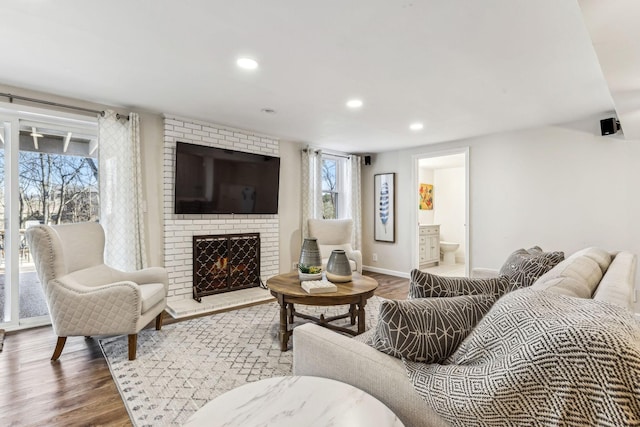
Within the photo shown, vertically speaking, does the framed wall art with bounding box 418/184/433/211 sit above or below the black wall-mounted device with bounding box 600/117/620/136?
below

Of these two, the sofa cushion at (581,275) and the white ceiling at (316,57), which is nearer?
the sofa cushion at (581,275)

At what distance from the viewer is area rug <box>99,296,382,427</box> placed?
1868 millimetres

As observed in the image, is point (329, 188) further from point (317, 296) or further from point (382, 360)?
point (382, 360)

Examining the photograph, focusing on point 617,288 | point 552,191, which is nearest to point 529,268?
point 617,288

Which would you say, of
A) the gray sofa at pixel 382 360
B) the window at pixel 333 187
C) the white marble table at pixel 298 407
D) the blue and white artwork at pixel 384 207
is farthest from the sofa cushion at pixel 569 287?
the window at pixel 333 187

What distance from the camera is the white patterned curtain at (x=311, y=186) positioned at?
16.5 feet

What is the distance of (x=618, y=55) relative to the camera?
5.45 ft

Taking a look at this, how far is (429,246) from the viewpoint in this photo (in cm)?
629

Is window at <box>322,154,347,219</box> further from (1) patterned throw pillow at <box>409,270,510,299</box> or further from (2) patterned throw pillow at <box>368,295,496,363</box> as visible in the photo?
(2) patterned throw pillow at <box>368,295,496,363</box>

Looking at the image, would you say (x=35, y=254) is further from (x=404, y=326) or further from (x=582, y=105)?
(x=582, y=105)

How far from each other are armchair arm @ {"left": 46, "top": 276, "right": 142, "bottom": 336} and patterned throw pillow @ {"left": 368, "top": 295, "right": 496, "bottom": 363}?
2.08 metres

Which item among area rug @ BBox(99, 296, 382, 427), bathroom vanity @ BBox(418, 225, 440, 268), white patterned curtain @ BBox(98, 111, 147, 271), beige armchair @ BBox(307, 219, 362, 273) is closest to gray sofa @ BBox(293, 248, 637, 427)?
area rug @ BBox(99, 296, 382, 427)

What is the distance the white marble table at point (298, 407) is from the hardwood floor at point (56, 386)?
3.82 feet

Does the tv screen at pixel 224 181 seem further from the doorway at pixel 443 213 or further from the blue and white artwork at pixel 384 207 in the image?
the doorway at pixel 443 213
